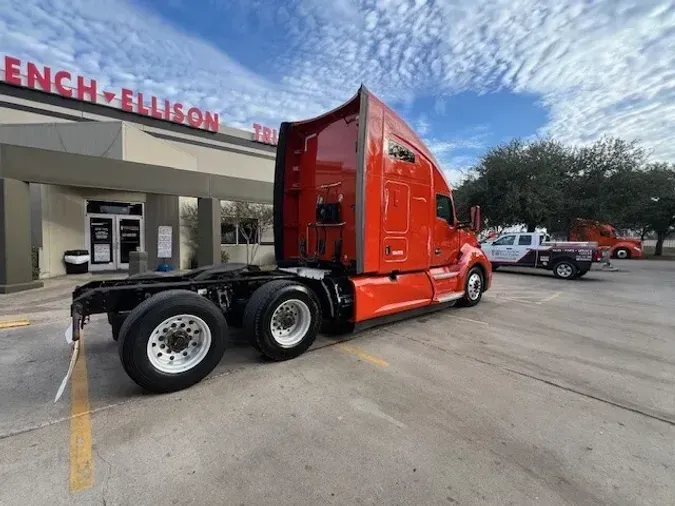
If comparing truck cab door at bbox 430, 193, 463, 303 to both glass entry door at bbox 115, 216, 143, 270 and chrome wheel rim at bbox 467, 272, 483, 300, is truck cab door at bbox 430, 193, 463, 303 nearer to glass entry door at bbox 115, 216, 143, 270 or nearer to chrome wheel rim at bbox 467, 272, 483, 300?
chrome wheel rim at bbox 467, 272, 483, 300

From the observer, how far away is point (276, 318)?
457cm

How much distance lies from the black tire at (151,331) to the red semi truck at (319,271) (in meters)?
0.01

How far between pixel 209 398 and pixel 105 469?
113cm

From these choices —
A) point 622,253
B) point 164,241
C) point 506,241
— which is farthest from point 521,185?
point 164,241

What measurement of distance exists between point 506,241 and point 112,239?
16.9 metres

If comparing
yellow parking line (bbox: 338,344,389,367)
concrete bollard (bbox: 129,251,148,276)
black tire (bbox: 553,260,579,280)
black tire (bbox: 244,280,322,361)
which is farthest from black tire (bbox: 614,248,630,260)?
concrete bollard (bbox: 129,251,148,276)

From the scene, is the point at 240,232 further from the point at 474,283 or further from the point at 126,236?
the point at 474,283

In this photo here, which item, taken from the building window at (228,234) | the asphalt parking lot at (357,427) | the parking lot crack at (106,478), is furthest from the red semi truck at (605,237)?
the parking lot crack at (106,478)

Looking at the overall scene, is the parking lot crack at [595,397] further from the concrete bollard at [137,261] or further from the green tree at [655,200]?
the green tree at [655,200]

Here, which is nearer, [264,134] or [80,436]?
[80,436]

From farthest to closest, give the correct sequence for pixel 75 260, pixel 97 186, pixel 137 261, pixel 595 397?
pixel 75 260, pixel 97 186, pixel 137 261, pixel 595 397

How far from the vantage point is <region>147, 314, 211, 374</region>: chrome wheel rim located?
363cm

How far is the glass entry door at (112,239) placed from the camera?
1455cm

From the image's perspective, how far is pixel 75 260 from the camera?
13289 mm
